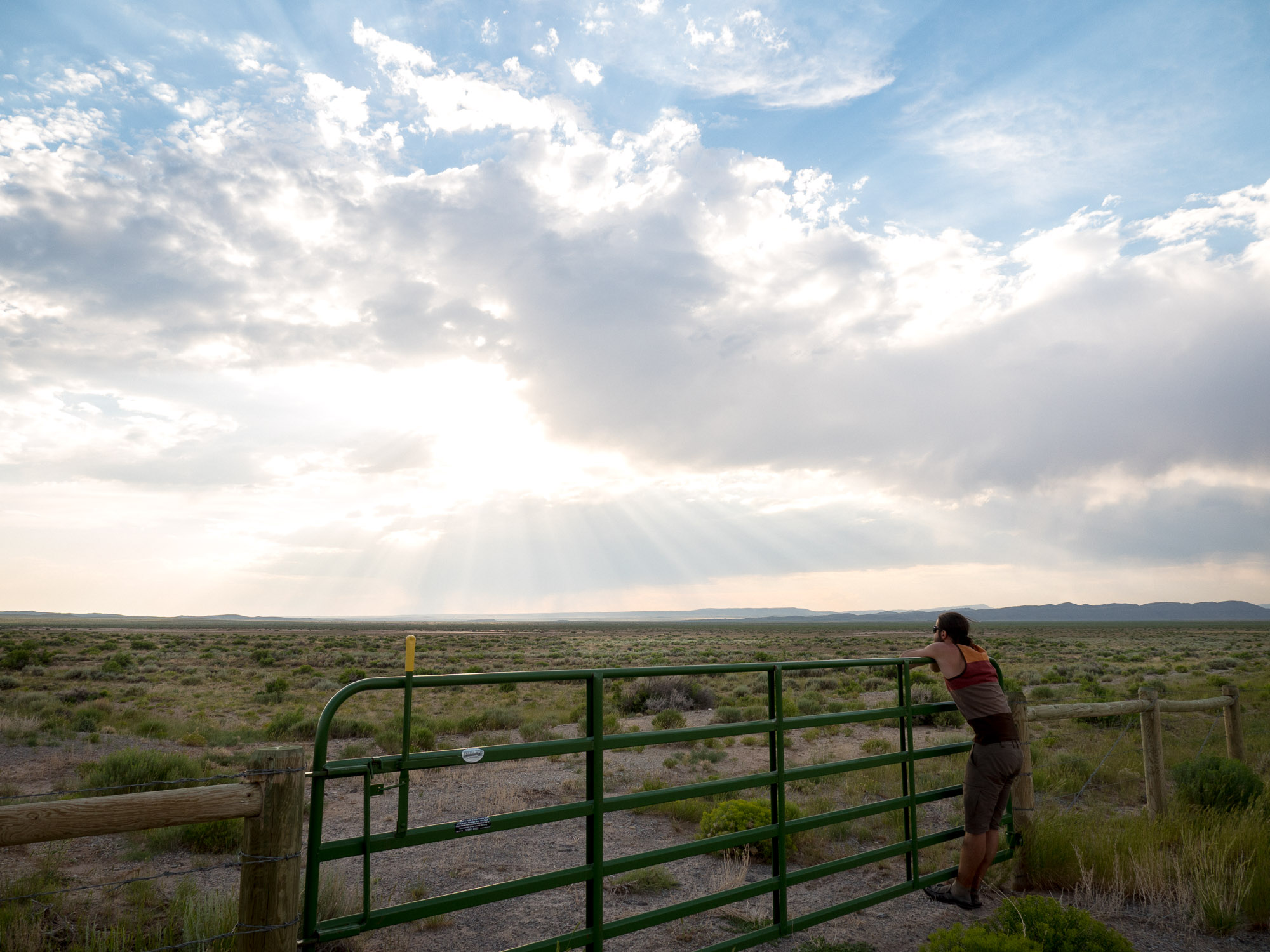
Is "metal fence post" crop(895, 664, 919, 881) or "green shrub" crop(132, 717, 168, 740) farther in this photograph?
"green shrub" crop(132, 717, 168, 740)

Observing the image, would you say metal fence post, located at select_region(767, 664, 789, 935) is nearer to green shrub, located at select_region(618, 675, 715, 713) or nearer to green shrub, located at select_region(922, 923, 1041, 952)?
green shrub, located at select_region(922, 923, 1041, 952)

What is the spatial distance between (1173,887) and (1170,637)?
9143 centimetres

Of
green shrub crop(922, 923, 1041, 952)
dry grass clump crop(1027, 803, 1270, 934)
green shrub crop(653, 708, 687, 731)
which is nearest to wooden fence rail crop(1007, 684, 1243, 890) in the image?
dry grass clump crop(1027, 803, 1270, 934)

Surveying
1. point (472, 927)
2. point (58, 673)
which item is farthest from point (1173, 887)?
point (58, 673)

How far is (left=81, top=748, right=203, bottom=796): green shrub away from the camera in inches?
454

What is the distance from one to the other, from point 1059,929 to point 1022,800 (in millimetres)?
2716

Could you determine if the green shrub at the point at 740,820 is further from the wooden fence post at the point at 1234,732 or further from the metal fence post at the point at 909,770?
the wooden fence post at the point at 1234,732

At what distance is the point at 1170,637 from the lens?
80.9 m

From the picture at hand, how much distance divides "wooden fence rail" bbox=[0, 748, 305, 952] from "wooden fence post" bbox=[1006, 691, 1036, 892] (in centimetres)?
597

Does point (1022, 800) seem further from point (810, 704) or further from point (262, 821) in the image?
point (810, 704)

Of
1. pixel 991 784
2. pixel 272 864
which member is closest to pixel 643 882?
pixel 991 784

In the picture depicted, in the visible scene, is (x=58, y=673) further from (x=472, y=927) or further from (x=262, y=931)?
(x=262, y=931)

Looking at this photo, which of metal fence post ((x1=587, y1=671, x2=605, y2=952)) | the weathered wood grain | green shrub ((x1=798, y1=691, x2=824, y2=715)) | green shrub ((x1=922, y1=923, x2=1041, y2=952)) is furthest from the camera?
green shrub ((x1=798, y1=691, x2=824, y2=715))

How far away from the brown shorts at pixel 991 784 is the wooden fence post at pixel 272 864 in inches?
197
